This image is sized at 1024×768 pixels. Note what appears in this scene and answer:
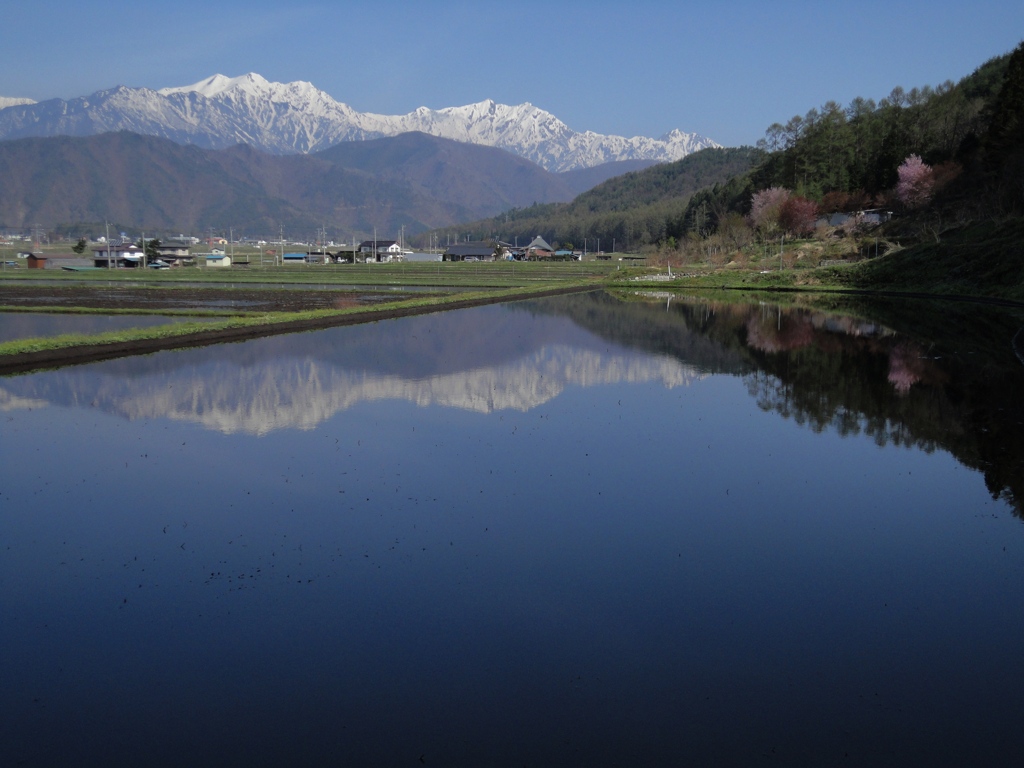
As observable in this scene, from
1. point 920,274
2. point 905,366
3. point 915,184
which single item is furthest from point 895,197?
point 905,366

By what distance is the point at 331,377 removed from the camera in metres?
13.5

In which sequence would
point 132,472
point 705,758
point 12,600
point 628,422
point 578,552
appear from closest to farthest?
point 705,758, point 12,600, point 578,552, point 132,472, point 628,422

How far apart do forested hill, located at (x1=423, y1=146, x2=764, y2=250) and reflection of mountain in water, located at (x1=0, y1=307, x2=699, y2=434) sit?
100 metres

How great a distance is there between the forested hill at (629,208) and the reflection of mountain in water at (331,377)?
100 m

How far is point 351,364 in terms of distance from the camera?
594 inches

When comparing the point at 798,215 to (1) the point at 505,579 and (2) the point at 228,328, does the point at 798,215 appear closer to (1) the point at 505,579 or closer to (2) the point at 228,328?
(2) the point at 228,328

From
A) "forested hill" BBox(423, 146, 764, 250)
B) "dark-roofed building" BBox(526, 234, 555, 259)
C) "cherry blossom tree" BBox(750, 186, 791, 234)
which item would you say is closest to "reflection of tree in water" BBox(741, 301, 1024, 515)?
"cherry blossom tree" BBox(750, 186, 791, 234)

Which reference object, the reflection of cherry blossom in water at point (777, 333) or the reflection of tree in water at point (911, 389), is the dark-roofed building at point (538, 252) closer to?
the reflection of cherry blossom in water at point (777, 333)

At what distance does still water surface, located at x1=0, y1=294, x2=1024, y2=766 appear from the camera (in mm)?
3785

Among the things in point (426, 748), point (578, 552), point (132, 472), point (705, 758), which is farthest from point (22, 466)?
A: point (705, 758)

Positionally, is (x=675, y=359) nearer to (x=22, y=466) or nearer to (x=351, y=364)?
(x=351, y=364)

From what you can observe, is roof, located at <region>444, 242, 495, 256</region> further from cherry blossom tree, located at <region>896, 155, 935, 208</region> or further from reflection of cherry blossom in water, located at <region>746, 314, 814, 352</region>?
reflection of cherry blossom in water, located at <region>746, 314, 814, 352</region>

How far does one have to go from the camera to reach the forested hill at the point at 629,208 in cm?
12400

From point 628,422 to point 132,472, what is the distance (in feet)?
19.8
